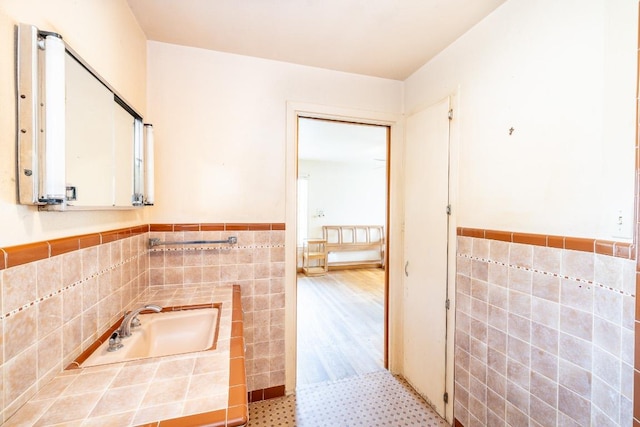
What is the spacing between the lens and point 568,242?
3.64 feet

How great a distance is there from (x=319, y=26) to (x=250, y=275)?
1627mm

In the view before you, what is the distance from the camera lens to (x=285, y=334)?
2.02m

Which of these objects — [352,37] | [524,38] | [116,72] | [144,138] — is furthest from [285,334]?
[524,38]

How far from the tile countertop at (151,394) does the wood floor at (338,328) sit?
5.05 feet

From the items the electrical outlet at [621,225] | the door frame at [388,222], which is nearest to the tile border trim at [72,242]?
the door frame at [388,222]

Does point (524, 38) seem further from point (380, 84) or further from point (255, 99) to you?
point (255, 99)

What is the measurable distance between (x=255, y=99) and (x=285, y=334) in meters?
1.71

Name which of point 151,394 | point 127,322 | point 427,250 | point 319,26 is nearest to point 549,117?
point 427,250

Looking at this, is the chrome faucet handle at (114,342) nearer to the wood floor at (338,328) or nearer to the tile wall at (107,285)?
the tile wall at (107,285)

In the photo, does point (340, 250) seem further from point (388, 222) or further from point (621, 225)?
point (621, 225)

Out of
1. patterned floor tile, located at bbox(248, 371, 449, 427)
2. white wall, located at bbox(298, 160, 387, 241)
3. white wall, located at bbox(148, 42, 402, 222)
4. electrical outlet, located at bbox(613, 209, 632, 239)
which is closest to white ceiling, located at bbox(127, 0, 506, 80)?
white wall, located at bbox(148, 42, 402, 222)

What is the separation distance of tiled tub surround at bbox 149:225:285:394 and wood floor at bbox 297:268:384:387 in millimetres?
410

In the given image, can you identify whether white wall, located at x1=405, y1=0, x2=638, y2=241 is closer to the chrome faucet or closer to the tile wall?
the tile wall

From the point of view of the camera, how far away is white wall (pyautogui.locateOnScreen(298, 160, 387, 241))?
6004 mm
